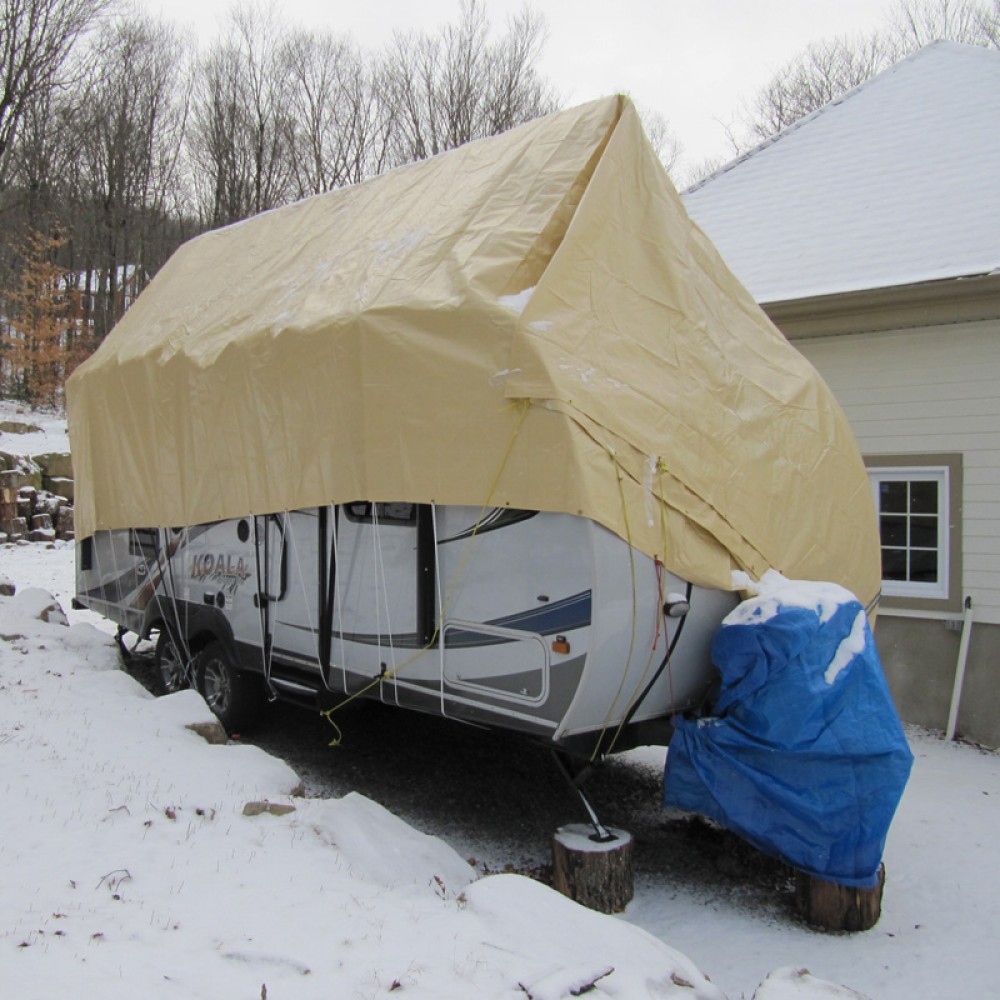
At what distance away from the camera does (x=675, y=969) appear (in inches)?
138

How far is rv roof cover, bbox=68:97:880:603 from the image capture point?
4891 mm

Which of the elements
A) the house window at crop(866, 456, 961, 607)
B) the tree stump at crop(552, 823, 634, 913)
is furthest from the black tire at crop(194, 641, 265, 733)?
the house window at crop(866, 456, 961, 607)

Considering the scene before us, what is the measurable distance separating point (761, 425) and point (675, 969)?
3.25 metres

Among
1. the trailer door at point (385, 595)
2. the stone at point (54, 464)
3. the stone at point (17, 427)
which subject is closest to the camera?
the trailer door at point (385, 595)

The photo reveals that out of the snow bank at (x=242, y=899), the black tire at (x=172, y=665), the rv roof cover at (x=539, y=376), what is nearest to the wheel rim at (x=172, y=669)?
the black tire at (x=172, y=665)

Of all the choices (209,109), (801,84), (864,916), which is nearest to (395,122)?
(209,109)

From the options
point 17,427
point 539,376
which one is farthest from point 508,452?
point 17,427

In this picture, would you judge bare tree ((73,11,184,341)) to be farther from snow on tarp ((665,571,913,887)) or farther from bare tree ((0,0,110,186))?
snow on tarp ((665,571,913,887))

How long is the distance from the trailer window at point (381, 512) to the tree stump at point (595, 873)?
197 cm

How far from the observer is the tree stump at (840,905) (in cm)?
470

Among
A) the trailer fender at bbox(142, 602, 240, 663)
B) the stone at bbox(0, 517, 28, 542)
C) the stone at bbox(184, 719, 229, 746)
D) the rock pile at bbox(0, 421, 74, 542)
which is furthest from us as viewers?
the rock pile at bbox(0, 421, 74, 542)

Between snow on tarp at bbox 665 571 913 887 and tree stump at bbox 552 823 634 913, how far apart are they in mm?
436

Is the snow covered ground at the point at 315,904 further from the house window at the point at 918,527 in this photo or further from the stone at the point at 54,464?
the stone at the point at 54,464

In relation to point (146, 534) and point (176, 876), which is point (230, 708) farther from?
point (176, 876)
